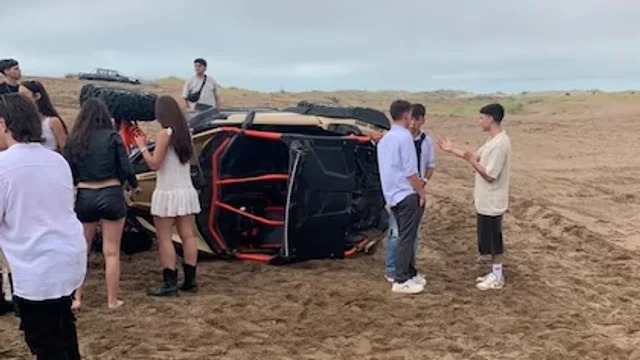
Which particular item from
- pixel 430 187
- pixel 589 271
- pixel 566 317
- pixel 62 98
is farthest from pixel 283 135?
pixel 62 98

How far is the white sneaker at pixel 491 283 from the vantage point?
7426 millimetres

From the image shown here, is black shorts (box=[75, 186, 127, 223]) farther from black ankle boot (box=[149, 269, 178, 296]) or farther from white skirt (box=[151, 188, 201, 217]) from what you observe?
black ankle boot (box=[149, 269, 178, 296])

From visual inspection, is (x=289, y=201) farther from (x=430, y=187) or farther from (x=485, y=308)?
(x=430, y=187)

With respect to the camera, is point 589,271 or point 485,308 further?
point 589,271

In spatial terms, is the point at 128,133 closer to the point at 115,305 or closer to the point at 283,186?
the point at 283,186

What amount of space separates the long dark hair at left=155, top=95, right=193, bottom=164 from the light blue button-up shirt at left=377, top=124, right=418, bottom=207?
167cm

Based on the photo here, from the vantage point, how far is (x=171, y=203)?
6668 mm

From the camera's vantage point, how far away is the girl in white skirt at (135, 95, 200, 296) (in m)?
6.55

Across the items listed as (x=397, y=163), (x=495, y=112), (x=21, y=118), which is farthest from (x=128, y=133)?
(x=21, y=118)

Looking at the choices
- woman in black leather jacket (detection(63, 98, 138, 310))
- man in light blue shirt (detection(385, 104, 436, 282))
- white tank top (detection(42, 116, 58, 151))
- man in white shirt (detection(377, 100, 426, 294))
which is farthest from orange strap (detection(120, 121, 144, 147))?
man in light blue shirt (detection(385, 104, 436, 282))

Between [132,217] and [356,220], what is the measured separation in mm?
2212

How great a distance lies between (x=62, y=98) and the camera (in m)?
24.0

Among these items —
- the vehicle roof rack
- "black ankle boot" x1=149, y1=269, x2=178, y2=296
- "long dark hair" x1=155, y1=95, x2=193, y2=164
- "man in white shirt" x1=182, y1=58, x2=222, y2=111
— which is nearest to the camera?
"long dark hair" x1=155, y1=95, x2=193, y2=164

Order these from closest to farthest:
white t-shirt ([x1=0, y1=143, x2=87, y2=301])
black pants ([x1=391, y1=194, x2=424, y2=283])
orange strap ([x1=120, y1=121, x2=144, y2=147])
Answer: white t-shirt ([x1=0, y1=143, x2=87, y2=301]) → black pants ([x1=391, y1=194, x2=424, y2=283]) → orange strap ([x1=120, y1=121, x2=144, y2=147])
